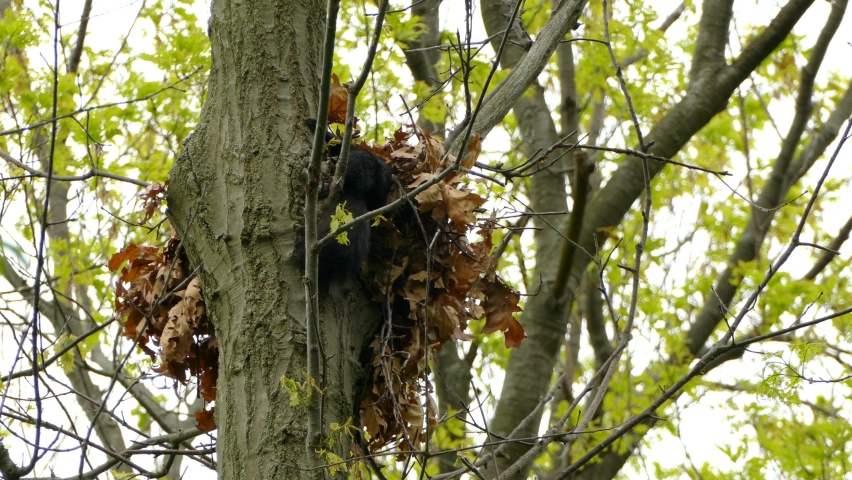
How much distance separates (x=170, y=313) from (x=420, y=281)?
76cm

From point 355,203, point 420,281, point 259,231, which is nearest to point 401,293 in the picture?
point 420,281

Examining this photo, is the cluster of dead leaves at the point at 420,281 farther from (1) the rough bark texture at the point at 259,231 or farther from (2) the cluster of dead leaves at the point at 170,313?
(2) the cluster of dead leaves at the point at 170,313

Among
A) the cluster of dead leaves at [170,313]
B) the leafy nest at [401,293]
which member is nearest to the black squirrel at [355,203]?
the leafy nest at [401,293]

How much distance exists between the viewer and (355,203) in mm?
2387

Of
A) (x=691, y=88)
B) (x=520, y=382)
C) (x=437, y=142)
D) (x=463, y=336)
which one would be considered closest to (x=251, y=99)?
(x=437, y=142)

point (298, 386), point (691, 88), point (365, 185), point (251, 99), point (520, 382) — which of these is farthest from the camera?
point (691, 88)

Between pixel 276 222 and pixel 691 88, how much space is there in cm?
333

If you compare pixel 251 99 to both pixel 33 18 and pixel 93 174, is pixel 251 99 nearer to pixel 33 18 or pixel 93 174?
pixel 93 174

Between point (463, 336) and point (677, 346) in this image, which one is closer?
point (463, 336)

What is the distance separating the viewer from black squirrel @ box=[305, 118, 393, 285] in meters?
2.10

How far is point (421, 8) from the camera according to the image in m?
5.70

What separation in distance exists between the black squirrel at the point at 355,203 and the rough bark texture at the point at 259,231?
8cm

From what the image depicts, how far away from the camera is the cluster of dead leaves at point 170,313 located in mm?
2227

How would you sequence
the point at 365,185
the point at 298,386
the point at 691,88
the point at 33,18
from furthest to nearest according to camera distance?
the point at 33,18 < the point at 691,88 < the point at 365,185 < the point at 298,386
